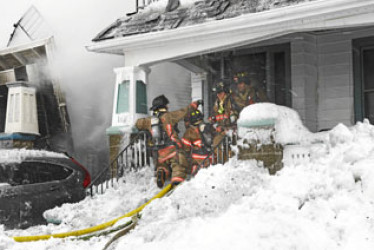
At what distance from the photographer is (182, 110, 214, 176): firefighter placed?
990 centimetres

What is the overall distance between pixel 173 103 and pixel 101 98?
2927mm

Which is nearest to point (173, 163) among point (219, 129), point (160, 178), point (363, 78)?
point (160, 178)

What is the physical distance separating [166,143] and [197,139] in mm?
687

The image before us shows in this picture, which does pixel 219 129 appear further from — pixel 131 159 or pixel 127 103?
pixel 127 103

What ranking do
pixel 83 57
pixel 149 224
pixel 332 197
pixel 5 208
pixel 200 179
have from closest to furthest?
pixel 332 197, pixel 149 224, pixel 200 179, pixel 5 208, pixel 83 57

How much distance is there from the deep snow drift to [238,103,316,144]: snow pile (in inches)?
8.9

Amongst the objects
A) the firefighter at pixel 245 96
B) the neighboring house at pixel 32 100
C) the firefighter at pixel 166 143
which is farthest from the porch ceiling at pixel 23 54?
the firefighter at pixel 245 96

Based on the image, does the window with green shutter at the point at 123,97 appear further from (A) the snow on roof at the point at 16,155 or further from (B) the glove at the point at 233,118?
(B) the glove at the point at 233,118

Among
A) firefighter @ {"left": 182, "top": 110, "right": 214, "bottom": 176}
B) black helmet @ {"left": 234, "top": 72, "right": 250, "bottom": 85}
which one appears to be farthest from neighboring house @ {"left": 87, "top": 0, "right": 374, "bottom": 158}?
firefighter @ {"left": 182, "top": 110, "right": 214, "bottom": 176}

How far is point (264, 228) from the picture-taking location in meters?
6.05

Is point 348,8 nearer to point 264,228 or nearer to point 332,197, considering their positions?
point 332,197

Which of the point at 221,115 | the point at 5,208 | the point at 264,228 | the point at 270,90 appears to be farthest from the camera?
the point at 270,90

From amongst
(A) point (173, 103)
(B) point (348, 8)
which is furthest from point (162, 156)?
(A) point (173, 103)

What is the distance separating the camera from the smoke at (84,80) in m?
16.2
